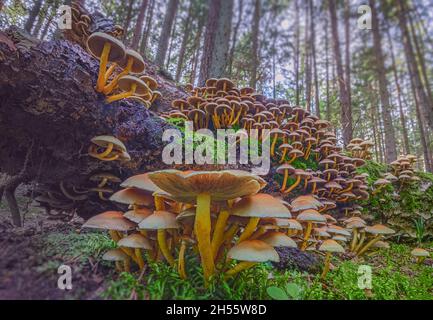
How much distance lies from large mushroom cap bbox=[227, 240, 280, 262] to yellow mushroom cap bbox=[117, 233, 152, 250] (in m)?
0.69

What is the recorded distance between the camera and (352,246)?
13.2 feet

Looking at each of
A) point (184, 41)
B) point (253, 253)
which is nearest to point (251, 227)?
point (253, 253)

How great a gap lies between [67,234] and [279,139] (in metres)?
3.40

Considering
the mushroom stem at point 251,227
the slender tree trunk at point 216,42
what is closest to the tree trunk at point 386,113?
the slender tree trunk at point 216,42

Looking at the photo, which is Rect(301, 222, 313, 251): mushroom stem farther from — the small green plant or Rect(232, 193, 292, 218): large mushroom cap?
Rect(232, 193, 292, 218): large mushroom cap

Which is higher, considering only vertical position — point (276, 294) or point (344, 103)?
point (344, 103)

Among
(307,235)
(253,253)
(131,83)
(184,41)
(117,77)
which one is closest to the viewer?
(253,253)

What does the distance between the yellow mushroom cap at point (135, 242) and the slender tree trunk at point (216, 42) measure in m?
4.62

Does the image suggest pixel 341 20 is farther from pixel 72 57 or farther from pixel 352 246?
pixel 72 57

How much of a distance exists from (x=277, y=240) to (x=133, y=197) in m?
1.27

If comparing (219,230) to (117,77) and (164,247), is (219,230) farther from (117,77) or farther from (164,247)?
(117,77)

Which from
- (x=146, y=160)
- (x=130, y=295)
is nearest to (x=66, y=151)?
(x=146, y=160)

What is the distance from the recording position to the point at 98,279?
2.04 m

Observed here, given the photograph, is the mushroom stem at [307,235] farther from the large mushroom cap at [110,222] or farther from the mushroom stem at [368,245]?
the large mushroom cap at [110,222]
